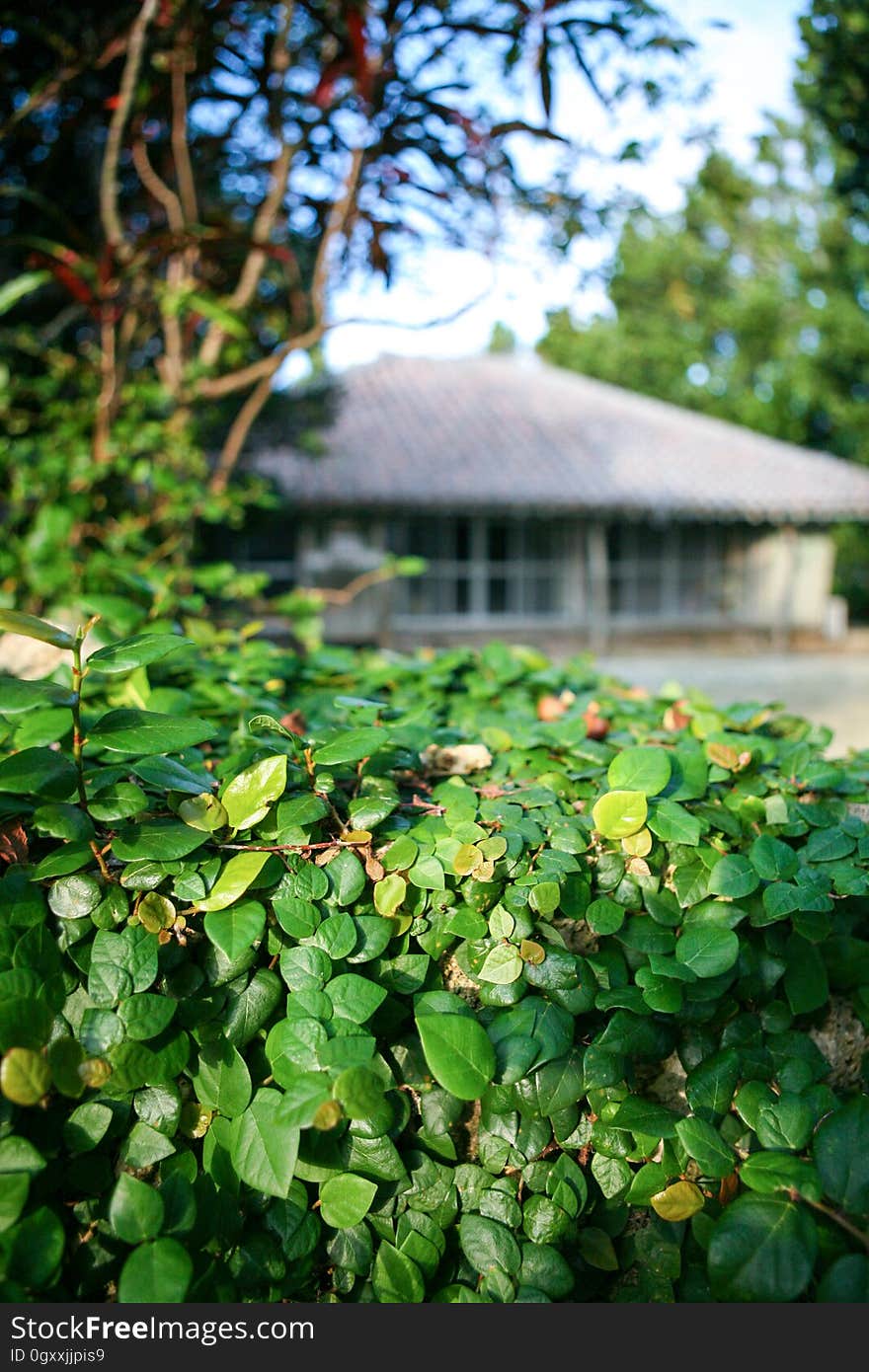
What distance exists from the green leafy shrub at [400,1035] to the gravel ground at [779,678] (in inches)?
203

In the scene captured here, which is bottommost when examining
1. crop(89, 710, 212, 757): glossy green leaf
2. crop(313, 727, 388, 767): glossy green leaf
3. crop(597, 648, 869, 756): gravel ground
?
crop(597, 648, 869, 756): gravel ground

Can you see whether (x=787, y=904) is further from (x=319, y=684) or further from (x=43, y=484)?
(x=43, y=484)

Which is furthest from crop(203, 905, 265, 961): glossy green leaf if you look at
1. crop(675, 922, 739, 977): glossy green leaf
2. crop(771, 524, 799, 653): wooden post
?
crop(771, 524, 799, 653): wooden post

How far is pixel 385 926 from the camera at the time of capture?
1.05m

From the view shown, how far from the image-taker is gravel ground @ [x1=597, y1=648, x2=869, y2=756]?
8.55 metres

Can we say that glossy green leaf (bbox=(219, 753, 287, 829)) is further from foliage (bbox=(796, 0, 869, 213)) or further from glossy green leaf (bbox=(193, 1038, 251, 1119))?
foliage (bbox=(796, 0, 869, 213))

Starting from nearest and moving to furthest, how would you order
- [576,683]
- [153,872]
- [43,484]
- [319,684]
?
[153,872]
[319,684]
[576,683]
[43,484]

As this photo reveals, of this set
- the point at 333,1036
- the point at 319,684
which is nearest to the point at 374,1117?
the point at 333,1036

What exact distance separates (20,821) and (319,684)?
1.03 meters

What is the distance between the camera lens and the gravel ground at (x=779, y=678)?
8555 mm

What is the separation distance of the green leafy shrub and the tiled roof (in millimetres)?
12271

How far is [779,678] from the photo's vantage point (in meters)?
12.0

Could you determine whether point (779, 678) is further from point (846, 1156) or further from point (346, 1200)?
point (346, 1200)

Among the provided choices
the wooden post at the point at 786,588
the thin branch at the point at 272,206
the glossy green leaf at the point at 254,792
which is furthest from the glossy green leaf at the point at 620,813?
the wooden post at the point at 786,588
